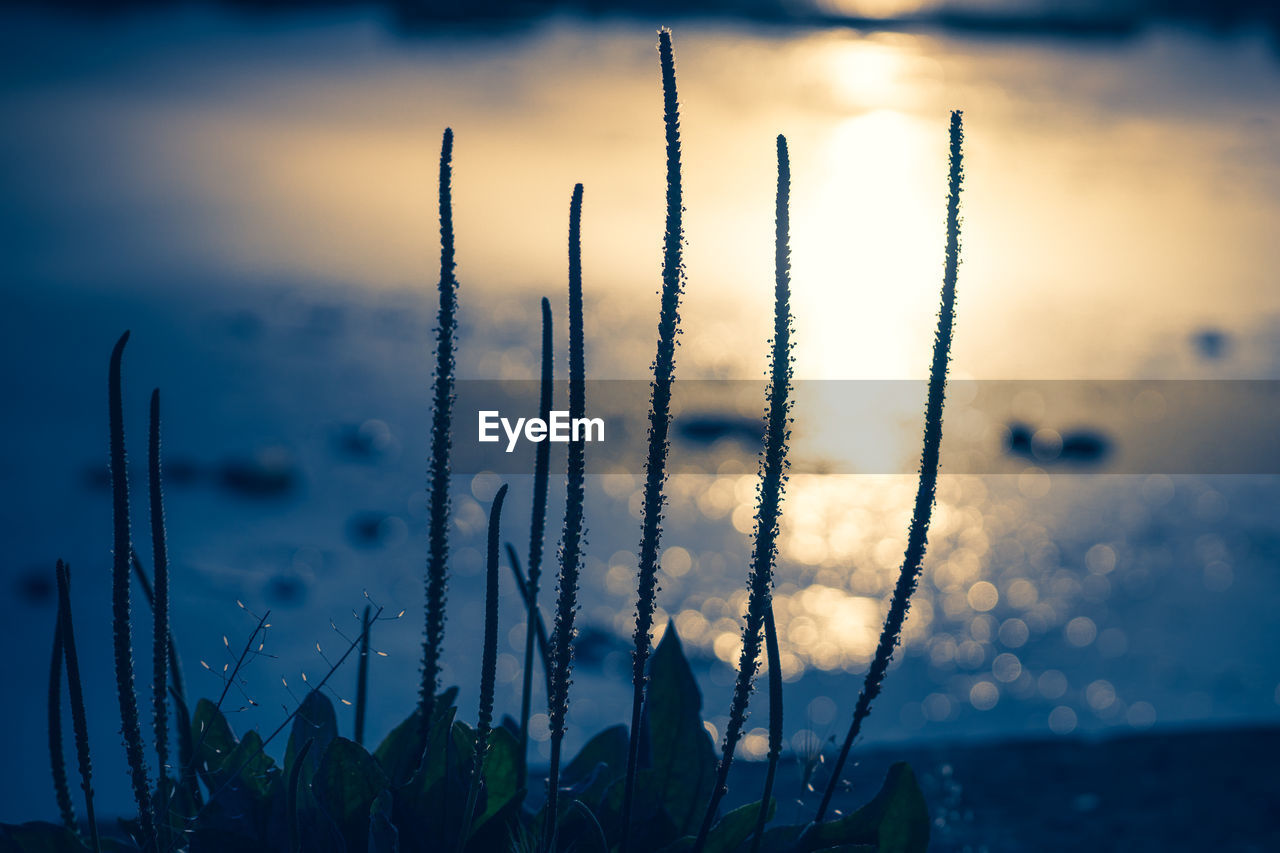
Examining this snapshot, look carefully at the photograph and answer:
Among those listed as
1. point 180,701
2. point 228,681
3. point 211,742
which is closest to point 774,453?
point 228,681

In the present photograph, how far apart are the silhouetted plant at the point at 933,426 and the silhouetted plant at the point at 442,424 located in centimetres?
35

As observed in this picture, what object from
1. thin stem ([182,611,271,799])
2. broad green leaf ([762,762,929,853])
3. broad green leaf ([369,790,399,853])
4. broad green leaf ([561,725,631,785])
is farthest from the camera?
broad green leaf ([561,725,631,785])

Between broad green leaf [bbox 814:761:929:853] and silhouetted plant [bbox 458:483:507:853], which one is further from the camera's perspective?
broad green leaf [bbox 814:761:929:853]

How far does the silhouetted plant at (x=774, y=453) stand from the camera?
28.6 inches

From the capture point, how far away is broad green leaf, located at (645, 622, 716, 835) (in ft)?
3.82

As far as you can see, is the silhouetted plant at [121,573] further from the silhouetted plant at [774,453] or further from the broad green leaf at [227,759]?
the silhouetted plant at [774,453]

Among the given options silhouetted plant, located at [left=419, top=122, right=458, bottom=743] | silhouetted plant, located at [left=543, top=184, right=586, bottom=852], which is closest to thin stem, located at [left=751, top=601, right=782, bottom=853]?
silhouetted plant, located at [left=543, top=184, right=586, bottom=852]

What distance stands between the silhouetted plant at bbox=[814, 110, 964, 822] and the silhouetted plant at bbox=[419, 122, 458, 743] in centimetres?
35

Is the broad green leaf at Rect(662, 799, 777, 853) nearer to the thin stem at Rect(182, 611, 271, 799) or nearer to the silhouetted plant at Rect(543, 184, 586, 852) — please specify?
the silhouetted plant at Rect(543, 184, 586, 852)

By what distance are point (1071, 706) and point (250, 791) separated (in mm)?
2595

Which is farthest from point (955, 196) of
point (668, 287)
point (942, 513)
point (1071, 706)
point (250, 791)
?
point (942, 513)

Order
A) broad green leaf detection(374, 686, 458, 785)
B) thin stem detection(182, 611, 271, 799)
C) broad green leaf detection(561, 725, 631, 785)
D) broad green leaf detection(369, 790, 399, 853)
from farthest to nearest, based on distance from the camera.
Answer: broad green leaf detection(561, 725, 631, 785), broad green leaf detection(374, 686, 458, 785), broad green leaf detection(369, 790, 399, 853), thin stem detection(182, 611, 271, 799)

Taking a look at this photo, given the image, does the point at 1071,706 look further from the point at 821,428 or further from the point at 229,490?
the point at 229,490

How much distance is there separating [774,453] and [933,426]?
0.40 ft
